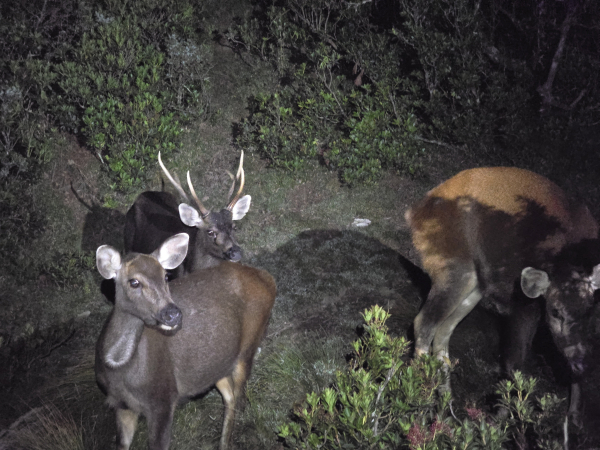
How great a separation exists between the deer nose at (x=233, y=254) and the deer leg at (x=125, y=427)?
2301 millimetres

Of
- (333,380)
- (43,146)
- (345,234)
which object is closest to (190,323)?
(333,380)

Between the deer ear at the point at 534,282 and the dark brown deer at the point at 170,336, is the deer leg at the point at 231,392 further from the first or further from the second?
the deer ear at the point at 534,282

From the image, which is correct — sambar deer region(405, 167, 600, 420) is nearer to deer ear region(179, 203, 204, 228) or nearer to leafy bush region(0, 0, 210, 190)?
deer ear region(179, 203, 204, 228)

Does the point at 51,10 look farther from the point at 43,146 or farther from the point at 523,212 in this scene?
the point at 523,212

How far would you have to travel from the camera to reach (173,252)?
452cm

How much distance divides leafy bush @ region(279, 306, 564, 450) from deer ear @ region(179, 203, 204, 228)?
10.8 ft

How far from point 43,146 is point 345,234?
15.1 feet

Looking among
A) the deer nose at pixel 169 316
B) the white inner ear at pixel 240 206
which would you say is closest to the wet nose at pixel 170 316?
the deer nose at pixel 169 316

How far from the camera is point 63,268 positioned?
7344 millimetres

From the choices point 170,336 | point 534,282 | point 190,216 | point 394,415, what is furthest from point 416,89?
point 394,415

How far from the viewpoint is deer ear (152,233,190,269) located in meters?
4.48

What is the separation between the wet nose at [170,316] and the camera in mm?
4082

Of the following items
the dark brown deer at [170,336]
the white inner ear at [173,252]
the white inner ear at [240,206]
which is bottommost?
the white inner ear at [240,206]

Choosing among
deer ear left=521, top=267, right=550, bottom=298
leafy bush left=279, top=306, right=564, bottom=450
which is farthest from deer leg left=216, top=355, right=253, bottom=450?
deer ear left=521, top=267, right=550, bottom=298
